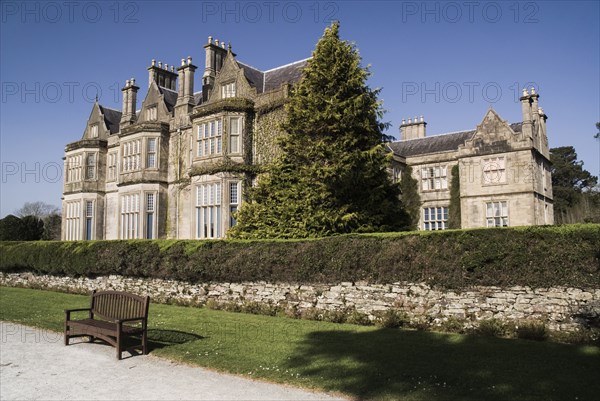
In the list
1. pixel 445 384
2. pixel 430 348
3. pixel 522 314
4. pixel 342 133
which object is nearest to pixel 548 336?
pixel 522 314

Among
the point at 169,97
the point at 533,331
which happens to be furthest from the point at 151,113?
the point at 533,331

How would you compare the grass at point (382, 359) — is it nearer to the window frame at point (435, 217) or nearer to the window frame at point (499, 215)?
the window frame at point (499, 215)

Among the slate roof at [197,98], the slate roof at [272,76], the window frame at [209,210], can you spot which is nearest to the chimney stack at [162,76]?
the slate roof at [197,98]

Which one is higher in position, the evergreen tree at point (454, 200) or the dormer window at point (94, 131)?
the dormer window at point (94, 131)

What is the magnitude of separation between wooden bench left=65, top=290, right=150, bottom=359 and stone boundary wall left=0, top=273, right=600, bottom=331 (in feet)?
18.3

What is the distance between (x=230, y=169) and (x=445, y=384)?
1824 centimetres

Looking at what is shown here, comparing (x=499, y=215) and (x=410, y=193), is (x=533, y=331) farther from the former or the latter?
(x=410, y=193)

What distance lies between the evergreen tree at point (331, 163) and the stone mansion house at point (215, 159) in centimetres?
453

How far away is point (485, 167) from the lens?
30188 millimetres

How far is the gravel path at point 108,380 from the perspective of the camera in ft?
23.4

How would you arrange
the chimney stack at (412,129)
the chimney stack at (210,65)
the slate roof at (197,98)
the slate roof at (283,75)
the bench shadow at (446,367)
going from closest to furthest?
the bench shadow at (446,367), the slate roof at (283,75), the chimney stack at (210,65), the slate roof at (197,98), the chimney stack at (412,129)

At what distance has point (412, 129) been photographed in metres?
41.7

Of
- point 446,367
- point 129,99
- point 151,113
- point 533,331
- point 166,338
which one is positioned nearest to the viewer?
point 446,367

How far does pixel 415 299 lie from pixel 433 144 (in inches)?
1022
